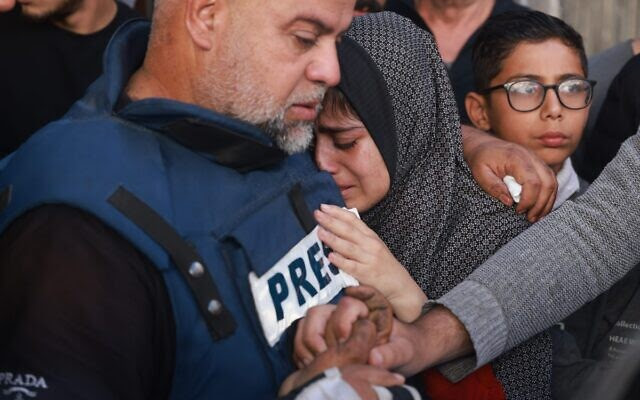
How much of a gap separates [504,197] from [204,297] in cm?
116

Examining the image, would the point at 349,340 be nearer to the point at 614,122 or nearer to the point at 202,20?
the point at 202,20

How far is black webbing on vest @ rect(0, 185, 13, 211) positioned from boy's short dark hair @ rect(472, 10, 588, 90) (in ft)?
6.24

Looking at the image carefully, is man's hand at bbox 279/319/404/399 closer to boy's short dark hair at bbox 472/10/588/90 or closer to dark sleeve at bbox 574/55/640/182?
boy's short dark hair at bbox 472/10/588/90

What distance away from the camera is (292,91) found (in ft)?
8.10

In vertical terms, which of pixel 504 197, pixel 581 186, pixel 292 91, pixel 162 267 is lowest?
pixel 581 186

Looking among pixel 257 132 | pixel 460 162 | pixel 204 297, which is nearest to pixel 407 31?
pixel 460 162

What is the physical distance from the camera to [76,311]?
2.03 meters

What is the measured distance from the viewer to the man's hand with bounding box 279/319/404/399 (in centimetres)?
210

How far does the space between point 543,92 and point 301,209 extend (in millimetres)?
1341

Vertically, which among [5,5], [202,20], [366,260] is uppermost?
[202,20]

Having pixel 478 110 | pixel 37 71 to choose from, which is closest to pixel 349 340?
pixel 478 110

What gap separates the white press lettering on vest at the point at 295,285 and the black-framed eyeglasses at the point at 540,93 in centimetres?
122

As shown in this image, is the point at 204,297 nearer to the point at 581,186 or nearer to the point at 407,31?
the point at 407,31

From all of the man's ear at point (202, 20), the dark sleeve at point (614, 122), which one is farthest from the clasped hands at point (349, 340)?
the dark sleeve at point (614, 122)
